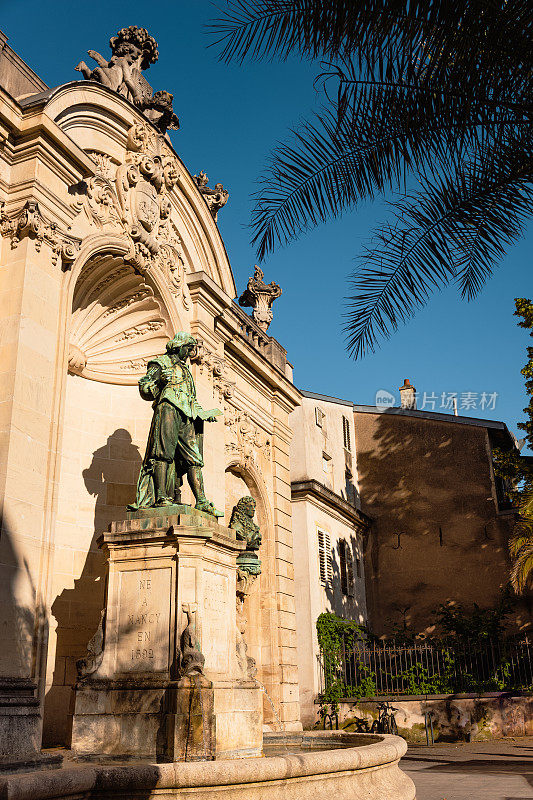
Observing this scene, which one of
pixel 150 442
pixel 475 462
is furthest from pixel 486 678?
pixel 150 442

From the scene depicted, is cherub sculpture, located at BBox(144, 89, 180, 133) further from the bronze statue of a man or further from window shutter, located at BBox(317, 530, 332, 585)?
window shutter, located at BBox(317, 530, 332, 585)

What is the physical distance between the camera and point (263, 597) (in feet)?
50.9

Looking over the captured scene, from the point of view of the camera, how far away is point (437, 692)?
60.0 ft

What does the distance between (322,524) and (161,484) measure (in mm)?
13476

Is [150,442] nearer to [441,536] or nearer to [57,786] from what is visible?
[57,786]

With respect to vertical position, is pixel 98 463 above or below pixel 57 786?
above

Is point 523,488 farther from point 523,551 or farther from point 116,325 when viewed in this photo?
point 116,325

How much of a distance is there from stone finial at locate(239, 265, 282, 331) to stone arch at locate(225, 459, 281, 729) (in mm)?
4086

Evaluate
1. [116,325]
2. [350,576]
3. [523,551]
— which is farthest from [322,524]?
[116,325]

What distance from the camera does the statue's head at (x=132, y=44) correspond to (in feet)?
41.9

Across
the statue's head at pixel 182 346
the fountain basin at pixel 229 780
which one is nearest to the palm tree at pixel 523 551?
the statue's head at pixel 182 346

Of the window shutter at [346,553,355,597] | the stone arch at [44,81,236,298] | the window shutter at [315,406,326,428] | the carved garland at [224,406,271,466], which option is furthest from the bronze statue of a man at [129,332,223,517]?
the window shutter at [346,553,355,597]

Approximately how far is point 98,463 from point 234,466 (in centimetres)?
377

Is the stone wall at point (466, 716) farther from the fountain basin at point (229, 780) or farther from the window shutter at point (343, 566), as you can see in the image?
the fountain basin at point (229, 780)
